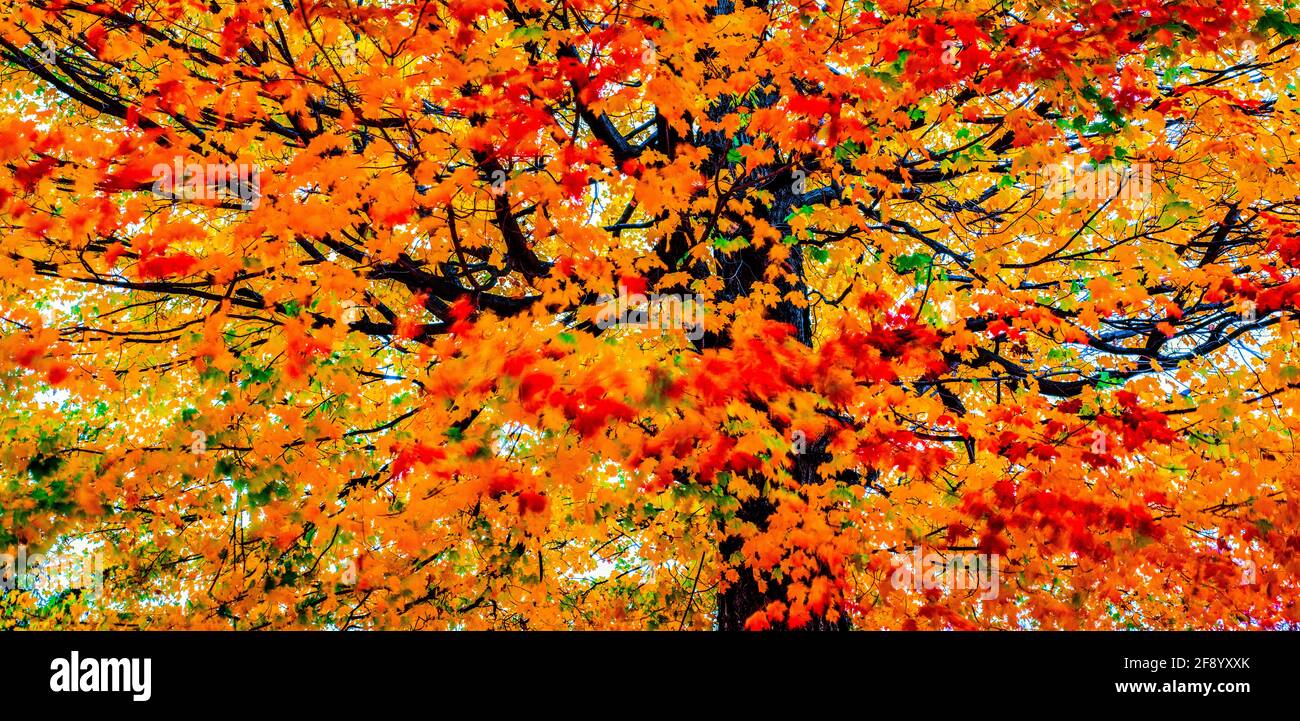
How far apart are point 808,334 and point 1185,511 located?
3.60 m

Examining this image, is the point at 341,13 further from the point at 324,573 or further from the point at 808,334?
the point at 324,573

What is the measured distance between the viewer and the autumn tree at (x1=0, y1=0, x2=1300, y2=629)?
508cm

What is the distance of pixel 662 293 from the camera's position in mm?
6910

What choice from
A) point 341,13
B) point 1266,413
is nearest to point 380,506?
point 341,13

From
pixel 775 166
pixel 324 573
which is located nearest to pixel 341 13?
pixel 775 166

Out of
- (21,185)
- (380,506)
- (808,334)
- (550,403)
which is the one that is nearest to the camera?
(550,403)

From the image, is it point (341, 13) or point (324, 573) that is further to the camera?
point (324, 573)

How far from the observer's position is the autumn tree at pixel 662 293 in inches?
200

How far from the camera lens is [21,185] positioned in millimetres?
5969

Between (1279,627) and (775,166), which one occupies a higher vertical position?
(775,166)

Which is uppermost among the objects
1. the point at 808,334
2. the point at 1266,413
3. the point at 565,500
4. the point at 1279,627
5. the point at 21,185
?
the point at 21,185
